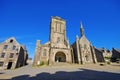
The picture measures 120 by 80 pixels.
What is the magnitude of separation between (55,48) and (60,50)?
2168 millimetres

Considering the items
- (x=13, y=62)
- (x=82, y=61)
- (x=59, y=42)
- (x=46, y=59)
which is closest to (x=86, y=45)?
(x=82, y=61)

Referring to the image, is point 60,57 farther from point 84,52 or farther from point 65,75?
point 65,75

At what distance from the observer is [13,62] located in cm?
3316

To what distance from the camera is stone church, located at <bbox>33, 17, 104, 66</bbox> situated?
Result: 3168 cm

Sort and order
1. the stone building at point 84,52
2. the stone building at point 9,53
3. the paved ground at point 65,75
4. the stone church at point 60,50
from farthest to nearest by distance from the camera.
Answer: the stone building at point 84,52 < the stone building at point 9,53 < the stone church at point 60,50 < the paved ground at point 65,75

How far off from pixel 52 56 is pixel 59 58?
6220mm

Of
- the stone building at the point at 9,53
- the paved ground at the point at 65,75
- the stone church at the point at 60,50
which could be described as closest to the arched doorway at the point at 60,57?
the stone church at the point at 60,50

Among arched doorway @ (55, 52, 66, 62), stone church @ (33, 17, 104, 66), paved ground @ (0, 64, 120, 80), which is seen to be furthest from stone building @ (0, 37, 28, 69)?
paved ground @ (0, 64, 120, 80)

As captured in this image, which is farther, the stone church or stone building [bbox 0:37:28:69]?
stone building [bbox 0:37:28:69]

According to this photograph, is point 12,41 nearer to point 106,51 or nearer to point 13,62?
point 13,62

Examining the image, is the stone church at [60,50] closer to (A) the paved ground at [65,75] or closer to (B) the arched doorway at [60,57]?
(B) the arched doorway at [60,57]

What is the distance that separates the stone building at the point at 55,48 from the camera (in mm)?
31266

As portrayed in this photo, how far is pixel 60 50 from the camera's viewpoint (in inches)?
1326

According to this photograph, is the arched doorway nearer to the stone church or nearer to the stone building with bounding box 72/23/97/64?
the stone church
